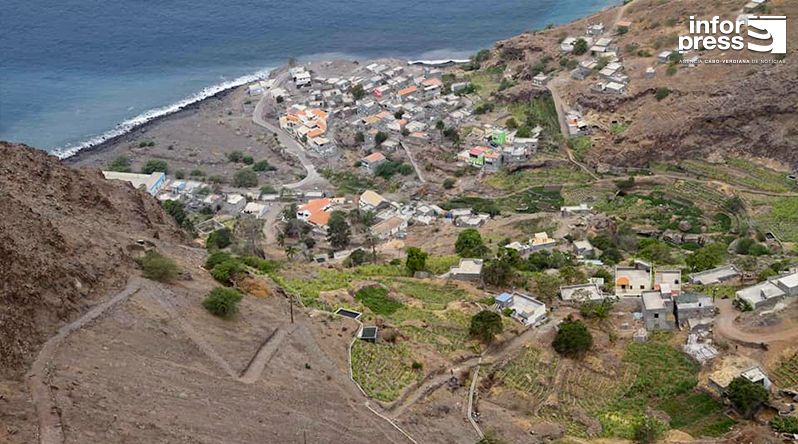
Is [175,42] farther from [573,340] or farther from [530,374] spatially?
[530,374]

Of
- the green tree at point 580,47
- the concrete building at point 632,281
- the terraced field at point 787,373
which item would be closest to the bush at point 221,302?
the concrete building at point 632,281

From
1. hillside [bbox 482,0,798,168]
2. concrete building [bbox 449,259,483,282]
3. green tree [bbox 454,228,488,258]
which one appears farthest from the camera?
hillside [bbox 482,0,798,168]

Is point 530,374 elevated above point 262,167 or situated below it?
above

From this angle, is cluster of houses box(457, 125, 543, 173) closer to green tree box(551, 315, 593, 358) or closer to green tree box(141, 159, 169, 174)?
green tree box(141, 159, 169, 174)

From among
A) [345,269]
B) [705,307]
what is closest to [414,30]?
[345,269]

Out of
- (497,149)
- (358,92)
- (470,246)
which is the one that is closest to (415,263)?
(470,246)

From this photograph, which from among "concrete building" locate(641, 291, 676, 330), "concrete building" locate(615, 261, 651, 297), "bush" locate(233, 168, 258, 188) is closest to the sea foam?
"bush" locate(233, 168, 258, 188)
